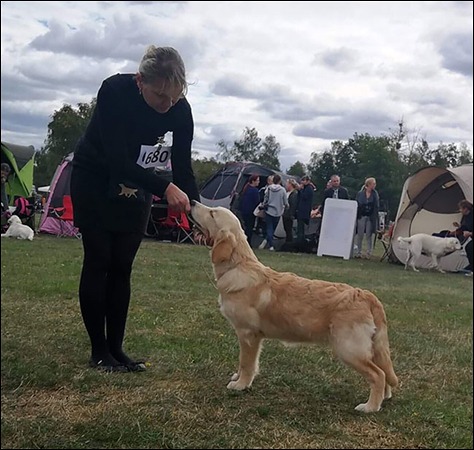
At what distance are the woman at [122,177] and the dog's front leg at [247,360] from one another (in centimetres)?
57

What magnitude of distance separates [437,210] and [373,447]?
9.45m

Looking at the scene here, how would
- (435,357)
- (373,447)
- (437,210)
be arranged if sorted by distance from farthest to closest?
(437,210) < (435,357) < (373,447)

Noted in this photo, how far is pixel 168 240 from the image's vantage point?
12.3m

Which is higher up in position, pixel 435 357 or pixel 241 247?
pixel 241 247

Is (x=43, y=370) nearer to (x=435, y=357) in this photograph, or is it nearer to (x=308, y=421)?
(x=308, y=421)

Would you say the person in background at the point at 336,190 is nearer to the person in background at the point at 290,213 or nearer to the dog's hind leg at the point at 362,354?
the person in background at the point at 290,213

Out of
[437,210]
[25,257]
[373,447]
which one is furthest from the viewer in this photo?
[437,210]

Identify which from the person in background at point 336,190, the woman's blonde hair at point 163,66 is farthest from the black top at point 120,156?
the person in background at point 336,190

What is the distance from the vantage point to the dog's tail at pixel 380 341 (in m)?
2.71

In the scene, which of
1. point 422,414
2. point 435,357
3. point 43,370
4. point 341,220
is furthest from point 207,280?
point 341,220

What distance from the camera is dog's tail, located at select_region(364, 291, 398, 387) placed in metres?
2.71

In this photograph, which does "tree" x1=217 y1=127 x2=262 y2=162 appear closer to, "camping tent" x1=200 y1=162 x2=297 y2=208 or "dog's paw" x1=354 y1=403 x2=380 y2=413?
"camping tent" x1=200 y1=162 x2=297 y2=208

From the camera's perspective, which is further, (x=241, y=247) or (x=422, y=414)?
(x=241, y=247)

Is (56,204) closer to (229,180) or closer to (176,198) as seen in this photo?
(229,180)
